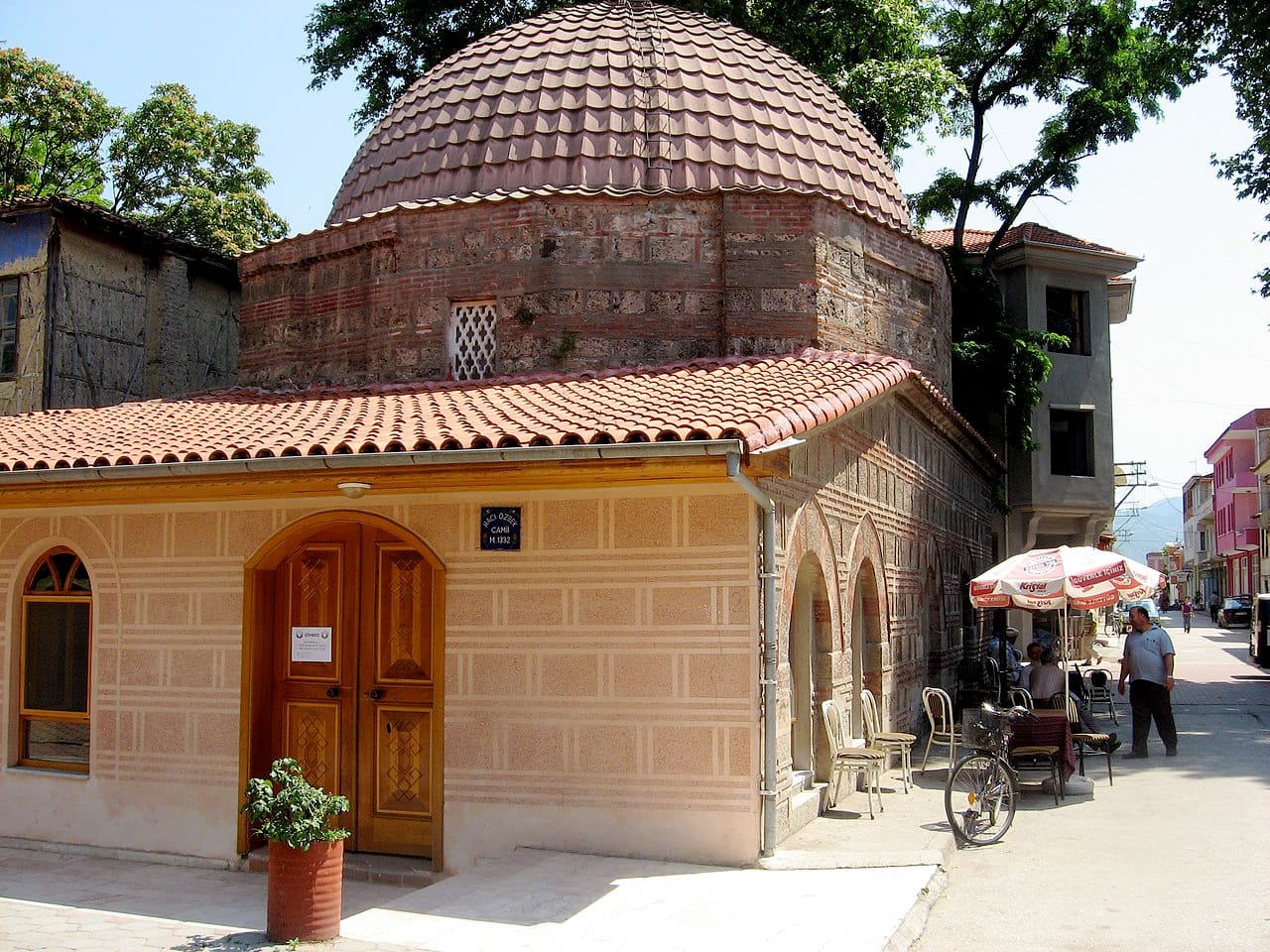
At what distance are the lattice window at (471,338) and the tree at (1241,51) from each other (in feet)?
43.9

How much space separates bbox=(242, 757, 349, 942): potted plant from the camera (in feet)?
20.7

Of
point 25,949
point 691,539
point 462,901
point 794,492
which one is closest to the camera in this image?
point 25,949

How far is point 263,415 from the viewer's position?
32.7 feet

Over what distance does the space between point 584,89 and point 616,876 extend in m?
8.98

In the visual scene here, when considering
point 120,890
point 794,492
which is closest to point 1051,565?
point 794,492

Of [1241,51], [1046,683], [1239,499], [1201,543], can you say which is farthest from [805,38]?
[1201,543]

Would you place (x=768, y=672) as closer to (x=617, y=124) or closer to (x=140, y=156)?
(x=617, y=124)

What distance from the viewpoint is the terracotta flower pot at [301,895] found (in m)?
6.30

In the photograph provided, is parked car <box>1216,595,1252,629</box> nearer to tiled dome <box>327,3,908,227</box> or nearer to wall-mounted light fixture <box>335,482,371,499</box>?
tiled dome <box>327,3,908,227</box>

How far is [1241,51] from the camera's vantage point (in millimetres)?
19094

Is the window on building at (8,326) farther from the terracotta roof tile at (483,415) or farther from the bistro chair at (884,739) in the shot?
the bistro chair at (884,739)

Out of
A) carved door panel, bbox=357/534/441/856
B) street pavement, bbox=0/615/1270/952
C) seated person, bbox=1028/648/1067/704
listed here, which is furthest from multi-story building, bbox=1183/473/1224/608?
carved door panel, bbox=357/534/441/856

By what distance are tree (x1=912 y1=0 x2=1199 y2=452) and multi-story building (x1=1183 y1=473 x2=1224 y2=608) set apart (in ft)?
183

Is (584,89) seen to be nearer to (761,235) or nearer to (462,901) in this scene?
(761,235)
